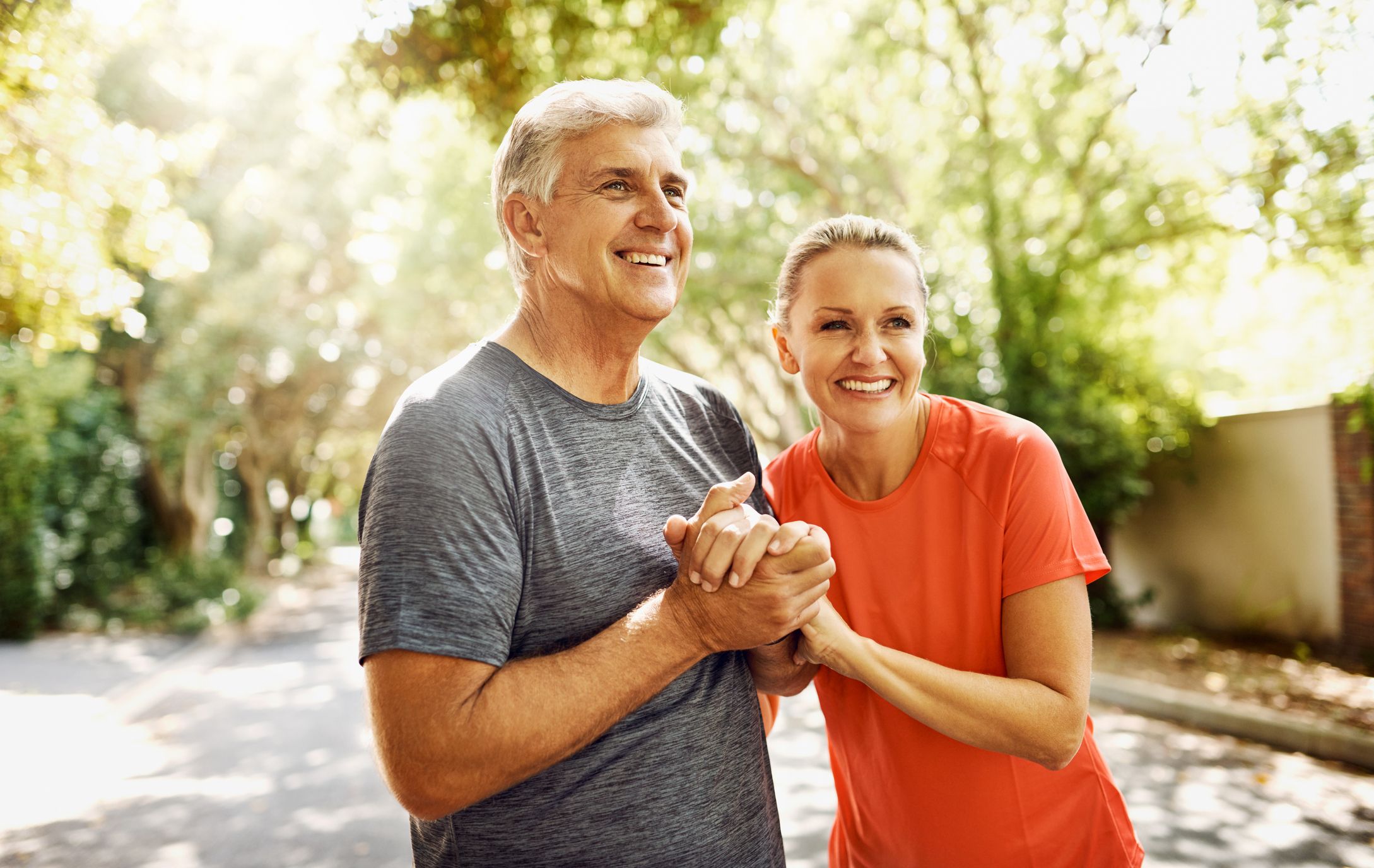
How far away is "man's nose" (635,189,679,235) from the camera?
6.30ft

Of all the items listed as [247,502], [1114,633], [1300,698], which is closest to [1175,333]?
[1114,633]

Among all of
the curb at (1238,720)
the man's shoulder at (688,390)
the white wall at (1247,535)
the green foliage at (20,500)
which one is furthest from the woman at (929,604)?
the green foliage at (20,500)

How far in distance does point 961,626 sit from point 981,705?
0.76ft

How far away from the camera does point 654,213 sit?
6.33 feet

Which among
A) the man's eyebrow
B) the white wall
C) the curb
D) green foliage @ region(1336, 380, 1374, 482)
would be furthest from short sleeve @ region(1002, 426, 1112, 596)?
the white wall

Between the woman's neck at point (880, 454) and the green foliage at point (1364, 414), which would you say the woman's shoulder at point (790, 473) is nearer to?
the woman's neck at point (880, 454)

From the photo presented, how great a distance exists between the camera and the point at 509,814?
A: 1.60 m

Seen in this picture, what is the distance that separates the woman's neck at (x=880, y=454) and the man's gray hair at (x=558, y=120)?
2.94 feet

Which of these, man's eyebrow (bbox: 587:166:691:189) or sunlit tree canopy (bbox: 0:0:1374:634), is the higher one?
sunlit tree canopy (bbox: 0:0:1374:634)

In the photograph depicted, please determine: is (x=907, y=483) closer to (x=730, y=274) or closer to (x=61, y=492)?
(x=730, y=274)

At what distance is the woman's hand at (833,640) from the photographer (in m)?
1.84

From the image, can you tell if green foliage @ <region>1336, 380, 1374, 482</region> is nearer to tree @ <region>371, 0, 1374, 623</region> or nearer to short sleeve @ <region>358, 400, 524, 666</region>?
tree @ <region>371, 0, 1374, 623</region>

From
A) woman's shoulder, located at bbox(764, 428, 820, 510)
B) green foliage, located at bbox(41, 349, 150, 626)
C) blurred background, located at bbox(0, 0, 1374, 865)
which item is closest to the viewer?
woman's shoulder, located at bbox(764, 428, 820, 510)

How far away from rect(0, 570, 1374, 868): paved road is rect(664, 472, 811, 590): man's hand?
4.01 m
